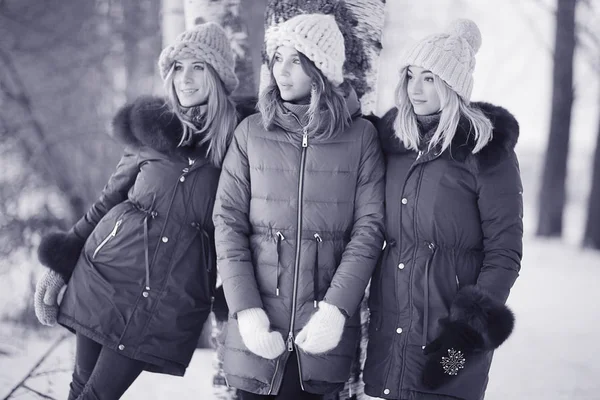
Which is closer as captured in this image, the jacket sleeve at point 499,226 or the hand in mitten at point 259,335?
the hand in mitten at point 259,335

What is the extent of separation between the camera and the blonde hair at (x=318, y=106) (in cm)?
239

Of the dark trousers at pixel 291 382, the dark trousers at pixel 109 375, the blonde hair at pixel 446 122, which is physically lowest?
the dark trousers at pixel 109 375

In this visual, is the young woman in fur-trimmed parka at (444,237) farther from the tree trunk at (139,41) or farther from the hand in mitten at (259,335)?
the tree trunk at (139,41)

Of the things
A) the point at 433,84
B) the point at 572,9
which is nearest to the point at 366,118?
the point at 433,84

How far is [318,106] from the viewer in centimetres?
241

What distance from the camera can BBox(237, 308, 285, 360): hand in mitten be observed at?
2.17 metres

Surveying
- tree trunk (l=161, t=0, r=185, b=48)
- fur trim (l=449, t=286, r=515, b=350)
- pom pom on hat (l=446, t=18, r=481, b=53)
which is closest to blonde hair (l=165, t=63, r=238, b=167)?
pom pom on hat (l=446, t=18, r=481, b=53)

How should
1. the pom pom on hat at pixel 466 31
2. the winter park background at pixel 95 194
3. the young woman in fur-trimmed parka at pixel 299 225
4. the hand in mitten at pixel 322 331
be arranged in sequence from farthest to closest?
the winter park background at pixel 95 194 < the pom pom on hat at pixel 466 31 < the young woman in fur-trimmed parka at pixel 299 225 < the hand in mitten at pixel 322 331

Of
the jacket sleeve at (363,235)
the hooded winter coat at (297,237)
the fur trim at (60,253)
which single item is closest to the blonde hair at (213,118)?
the hooded winter coat at (297,237)

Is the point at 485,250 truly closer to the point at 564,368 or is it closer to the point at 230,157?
the point at 230,157

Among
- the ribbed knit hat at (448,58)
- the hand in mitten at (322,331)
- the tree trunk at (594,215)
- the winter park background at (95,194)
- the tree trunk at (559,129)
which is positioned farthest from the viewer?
the tree trunk at (559,129)

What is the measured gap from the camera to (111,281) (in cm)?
271

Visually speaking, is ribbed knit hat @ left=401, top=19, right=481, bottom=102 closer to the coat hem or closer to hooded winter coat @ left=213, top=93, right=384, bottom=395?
hooded winter coat @ left=213, top=93, right=384, bottom=395

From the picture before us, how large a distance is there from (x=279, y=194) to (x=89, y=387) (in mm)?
1286
